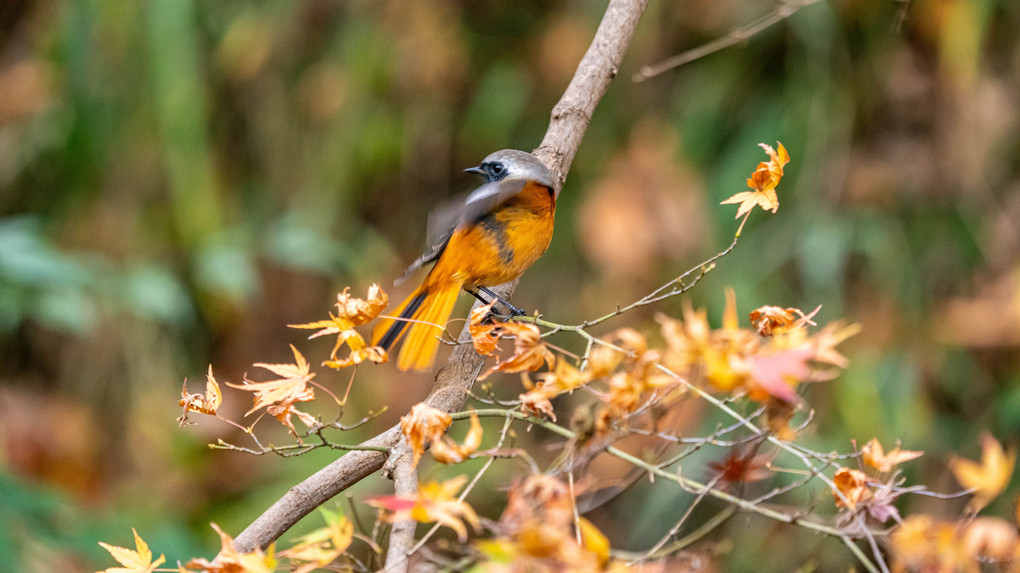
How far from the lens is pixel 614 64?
1529mm

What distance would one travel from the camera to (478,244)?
148 centimetres

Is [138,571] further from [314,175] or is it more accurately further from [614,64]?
[314,175]

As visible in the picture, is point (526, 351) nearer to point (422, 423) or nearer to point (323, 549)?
point (422, 423)

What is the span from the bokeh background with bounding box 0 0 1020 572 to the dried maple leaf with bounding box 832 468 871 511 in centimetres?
183

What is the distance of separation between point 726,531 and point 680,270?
876mm

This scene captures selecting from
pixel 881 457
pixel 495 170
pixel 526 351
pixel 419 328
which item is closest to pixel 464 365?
pixel 419 328

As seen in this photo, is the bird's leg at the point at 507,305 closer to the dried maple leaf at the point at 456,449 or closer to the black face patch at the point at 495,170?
the black face patch at the point at 495,170

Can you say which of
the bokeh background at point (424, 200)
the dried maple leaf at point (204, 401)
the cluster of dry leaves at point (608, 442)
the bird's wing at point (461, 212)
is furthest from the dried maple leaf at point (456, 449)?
the bokeh background at point (424, 200)

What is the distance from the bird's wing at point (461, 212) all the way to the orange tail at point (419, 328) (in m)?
0.09

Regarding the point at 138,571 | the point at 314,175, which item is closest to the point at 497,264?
the point at 138,571

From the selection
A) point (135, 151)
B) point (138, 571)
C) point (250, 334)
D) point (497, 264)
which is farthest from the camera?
point (250, 334)

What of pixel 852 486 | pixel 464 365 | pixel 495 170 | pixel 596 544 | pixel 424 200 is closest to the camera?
pixel 596 544

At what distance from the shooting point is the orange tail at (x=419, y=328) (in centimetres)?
136

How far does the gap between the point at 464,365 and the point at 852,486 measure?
1.82 ft
